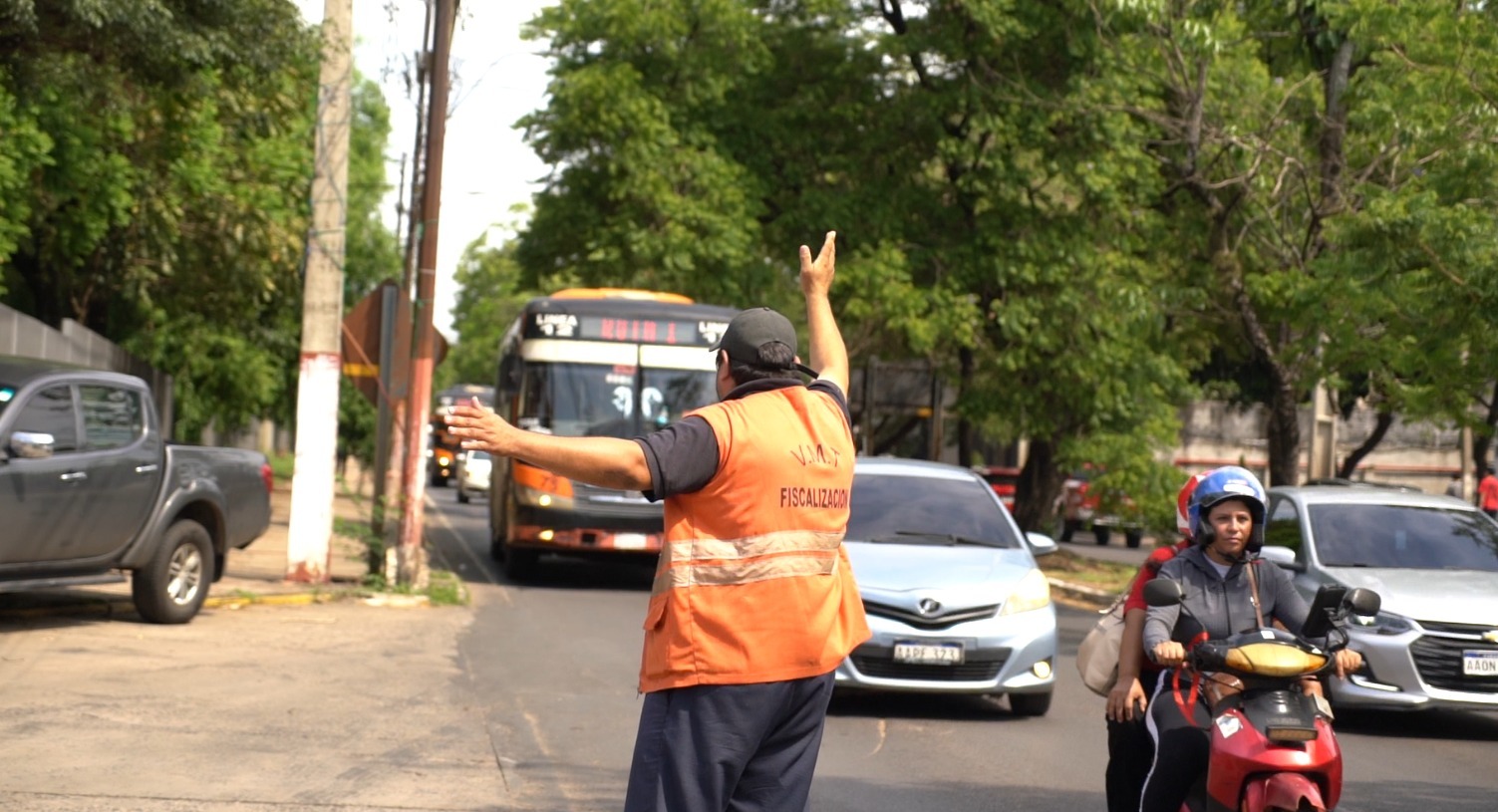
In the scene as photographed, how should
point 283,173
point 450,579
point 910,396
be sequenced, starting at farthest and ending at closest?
point 910,396, point 283,173, point 450,579

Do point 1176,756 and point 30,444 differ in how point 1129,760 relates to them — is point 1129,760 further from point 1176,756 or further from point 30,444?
point 30,444

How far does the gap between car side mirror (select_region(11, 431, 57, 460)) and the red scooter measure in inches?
337

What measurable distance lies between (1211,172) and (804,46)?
8.12 meters

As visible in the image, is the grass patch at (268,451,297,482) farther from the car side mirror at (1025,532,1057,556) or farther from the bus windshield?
the car side mirror at (1025,532,1057,556)

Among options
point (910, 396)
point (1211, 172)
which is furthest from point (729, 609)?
point (910, 396)

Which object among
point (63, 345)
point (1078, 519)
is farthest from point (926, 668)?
point (1078, 519)

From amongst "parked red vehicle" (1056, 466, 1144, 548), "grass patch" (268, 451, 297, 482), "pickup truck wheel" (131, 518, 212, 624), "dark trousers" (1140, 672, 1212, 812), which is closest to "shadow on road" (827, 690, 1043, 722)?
"pickup truck wheel" (131, 518, 212, 624)

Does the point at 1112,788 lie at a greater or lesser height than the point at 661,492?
lesser

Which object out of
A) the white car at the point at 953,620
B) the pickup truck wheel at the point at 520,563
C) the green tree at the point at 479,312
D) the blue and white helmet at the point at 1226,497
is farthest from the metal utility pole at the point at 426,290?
the green tree at the point at 479,312

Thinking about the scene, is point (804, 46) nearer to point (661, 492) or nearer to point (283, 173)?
point (283, 173)

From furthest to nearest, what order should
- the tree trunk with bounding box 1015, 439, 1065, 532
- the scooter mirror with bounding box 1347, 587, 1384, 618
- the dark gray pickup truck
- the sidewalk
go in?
the tree trunk with bounding box 1015, 439, 1065, 532
the sidewalk
the dark gray pickup truck
the scooter mirror with bounding box 1347, 587, 1384, 618

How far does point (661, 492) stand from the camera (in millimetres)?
4379

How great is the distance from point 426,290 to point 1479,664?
10.1m

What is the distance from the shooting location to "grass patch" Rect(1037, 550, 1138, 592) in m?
22.8
